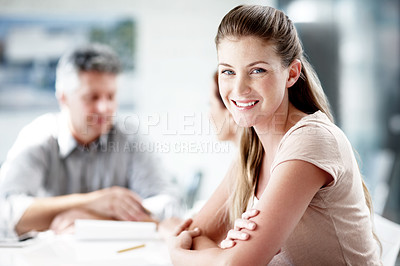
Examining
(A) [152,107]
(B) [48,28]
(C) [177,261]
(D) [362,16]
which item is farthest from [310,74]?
(B) [48,28]

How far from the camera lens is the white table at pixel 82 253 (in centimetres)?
103

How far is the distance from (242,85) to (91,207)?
825 mm

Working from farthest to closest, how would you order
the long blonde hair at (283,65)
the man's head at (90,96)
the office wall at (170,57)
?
the office wall at (170,57) < the man's head at (90,96) < the long blonde hair at (283,65)

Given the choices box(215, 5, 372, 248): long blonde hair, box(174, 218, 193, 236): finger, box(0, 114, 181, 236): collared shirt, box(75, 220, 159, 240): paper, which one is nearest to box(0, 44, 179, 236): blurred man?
box(0, 114, 181, 236): collared shirt

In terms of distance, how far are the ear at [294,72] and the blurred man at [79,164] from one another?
730 mm

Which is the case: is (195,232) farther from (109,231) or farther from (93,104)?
(93,104)

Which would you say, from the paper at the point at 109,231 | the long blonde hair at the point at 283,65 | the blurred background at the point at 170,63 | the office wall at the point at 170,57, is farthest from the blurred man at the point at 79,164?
the office wall at the point at 170,57

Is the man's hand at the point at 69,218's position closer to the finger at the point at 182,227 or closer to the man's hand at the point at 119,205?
the man's hand at the point at 119,205

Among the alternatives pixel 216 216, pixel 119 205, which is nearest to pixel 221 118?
pixel 119 205

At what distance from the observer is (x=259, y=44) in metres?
0.87

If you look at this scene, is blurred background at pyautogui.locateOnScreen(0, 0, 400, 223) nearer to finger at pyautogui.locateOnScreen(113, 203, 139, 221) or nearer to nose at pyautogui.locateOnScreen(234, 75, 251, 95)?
finger at pyautogui.locateOnScreen(113, 203, 139, 221)

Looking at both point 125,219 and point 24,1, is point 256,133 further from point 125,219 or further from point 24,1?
point 24,1

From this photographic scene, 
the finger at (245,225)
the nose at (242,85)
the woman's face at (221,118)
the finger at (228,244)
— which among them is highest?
the nose at (242,85)

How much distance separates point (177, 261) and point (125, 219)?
21.5 inches
